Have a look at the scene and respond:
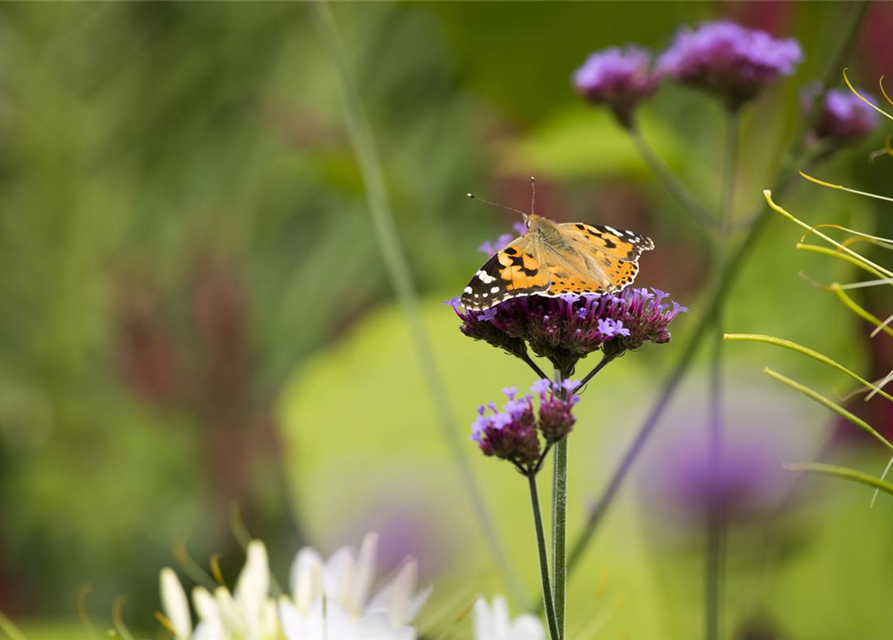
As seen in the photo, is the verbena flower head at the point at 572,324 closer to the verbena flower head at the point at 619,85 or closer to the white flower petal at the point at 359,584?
the white flower petal at the point at 359,584

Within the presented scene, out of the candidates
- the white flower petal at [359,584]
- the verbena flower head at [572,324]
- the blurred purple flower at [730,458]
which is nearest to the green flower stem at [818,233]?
the verbena flower head at [572,324]

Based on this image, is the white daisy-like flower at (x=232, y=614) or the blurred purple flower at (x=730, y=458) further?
the blurred purple flower at (x=730, y=458)

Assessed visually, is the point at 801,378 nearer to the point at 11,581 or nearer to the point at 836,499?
the point at 836,499

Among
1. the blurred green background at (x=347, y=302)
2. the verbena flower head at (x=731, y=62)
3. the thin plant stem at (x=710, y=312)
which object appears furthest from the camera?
the blurred green background at (x=347, y=302)

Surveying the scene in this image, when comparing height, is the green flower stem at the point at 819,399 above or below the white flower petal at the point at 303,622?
below

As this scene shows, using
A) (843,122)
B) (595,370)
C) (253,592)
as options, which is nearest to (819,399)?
(595,370)

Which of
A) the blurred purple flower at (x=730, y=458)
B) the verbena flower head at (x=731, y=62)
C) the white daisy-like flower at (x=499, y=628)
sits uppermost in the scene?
the verbena flower head at (x=731, y=62)
